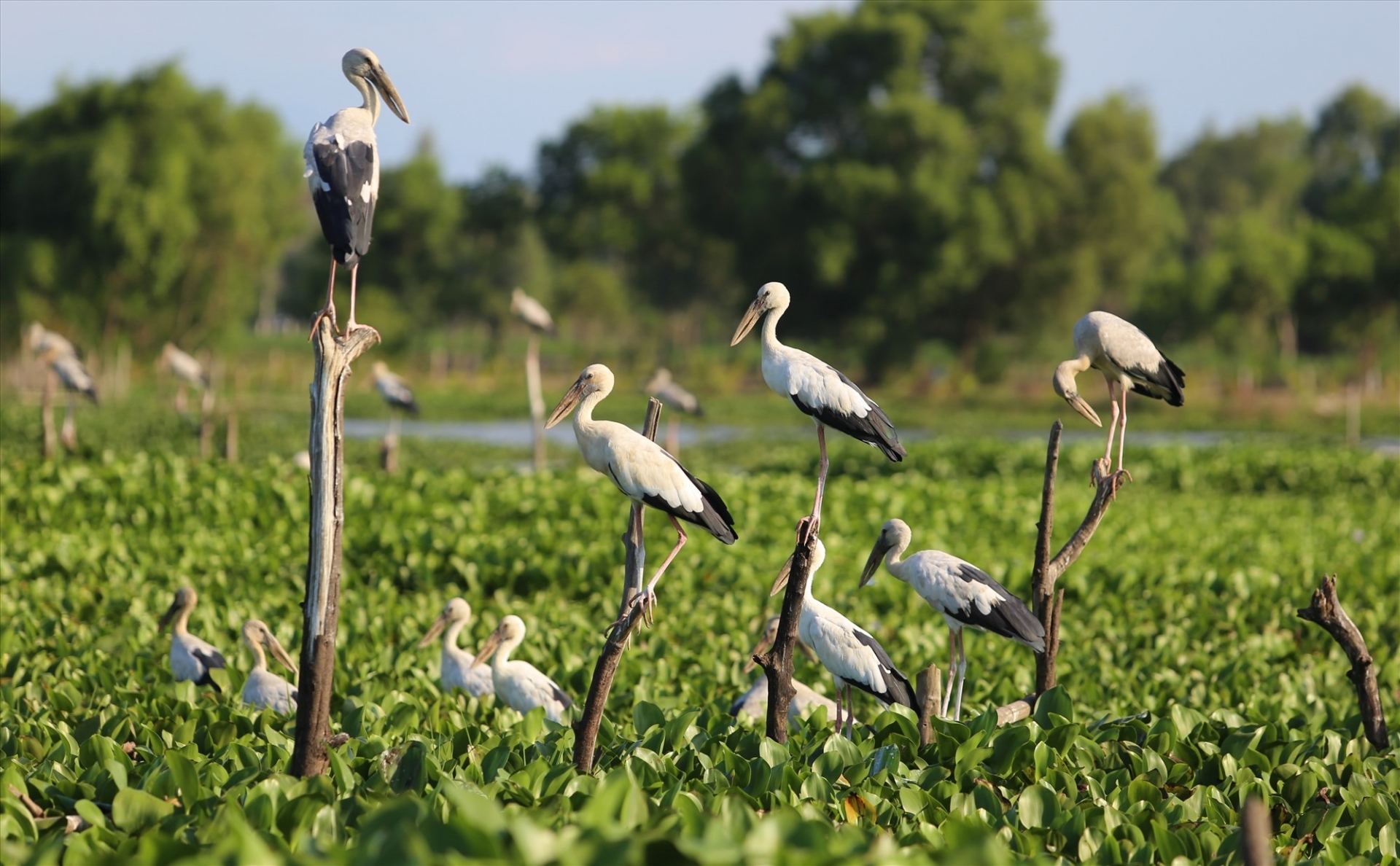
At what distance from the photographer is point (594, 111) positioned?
4816 cm

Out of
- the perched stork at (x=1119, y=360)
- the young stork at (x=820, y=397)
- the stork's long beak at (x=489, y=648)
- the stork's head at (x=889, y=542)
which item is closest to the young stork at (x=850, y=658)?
the stork's head at (x=889, y=542)

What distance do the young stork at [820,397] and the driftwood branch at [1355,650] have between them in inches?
61.3

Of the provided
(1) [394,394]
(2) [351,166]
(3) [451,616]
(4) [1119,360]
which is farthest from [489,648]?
(1) [394,394]

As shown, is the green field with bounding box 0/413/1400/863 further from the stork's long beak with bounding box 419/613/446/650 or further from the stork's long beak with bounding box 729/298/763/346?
the stork's long beak with bounding box 729/298/763/346

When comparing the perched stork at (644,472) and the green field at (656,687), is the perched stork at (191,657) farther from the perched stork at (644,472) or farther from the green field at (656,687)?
the perched stork at (644,472)

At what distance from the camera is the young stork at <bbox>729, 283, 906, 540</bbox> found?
337cm

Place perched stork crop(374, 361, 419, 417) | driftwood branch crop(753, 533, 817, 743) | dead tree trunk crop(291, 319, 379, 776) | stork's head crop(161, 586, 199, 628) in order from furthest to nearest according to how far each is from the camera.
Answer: perched stork crop(374, 361, 419, 417) → stork's head crop(161, 586, 199, 628) → driftwood branch crop(753, 533, 817, 743) → dead tree trunk crop(291, 319, 379, 776)

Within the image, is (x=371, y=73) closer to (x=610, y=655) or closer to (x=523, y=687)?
(x=610, y=655)

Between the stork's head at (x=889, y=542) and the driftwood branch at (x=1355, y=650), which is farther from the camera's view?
the stork's head at (x=889, y=542)

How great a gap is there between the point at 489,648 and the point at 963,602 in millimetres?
2085

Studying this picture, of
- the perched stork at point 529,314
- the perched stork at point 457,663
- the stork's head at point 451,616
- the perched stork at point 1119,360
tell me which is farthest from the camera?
the perched stork at point 529,314

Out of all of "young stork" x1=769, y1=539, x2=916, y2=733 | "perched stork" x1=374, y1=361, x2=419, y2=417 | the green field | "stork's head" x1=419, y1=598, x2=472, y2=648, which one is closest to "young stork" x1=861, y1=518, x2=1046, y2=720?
"young stork" x1=769, y1=539, x2=916, y2=733

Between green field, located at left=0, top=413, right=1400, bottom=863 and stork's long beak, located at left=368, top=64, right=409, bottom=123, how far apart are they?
70.4 inches

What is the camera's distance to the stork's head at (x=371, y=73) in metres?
3.33
